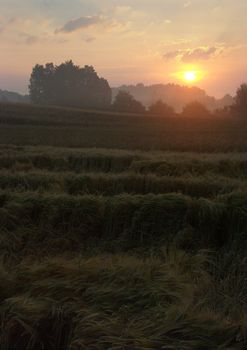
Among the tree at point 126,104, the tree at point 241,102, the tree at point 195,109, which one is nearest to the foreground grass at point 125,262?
the tree at point 241,102

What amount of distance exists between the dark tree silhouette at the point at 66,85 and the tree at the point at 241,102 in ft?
163

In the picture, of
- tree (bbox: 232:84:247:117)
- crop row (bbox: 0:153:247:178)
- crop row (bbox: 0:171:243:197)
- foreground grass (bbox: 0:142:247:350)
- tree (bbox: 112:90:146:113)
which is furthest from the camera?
tree (bbox: 112:90:146:113)

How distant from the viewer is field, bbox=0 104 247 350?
12.8ft

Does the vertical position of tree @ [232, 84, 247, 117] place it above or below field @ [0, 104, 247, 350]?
above

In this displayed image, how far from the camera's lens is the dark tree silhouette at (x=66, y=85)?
109 meters

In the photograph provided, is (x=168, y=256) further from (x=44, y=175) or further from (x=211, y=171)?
(x=211, y=171)

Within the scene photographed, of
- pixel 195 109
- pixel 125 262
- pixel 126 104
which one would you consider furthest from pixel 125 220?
pixel 126 104

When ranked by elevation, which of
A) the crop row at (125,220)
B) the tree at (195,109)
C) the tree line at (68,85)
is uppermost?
the tree line at (68,85)

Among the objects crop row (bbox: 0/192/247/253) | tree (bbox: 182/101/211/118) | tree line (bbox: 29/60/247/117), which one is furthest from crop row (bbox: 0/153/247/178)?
tree line (bbox: 29/60/247/117)

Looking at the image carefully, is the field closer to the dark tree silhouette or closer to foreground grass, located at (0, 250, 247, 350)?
foreground grass, located at (0, 250, 247, 350)

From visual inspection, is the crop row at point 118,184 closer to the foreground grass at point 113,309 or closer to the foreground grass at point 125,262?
the foreground grass at point 125,262

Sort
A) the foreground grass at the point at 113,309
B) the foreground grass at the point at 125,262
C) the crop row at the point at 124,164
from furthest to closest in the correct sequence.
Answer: the crop row at the point at 124,164 < the foreground grass at the point at 125,262 < the foreground grass at the point at 113,309

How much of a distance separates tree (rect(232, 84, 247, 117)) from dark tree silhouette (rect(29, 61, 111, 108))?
4961 cm

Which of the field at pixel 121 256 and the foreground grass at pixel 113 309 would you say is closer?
the foreground grass at pixel 113 309
